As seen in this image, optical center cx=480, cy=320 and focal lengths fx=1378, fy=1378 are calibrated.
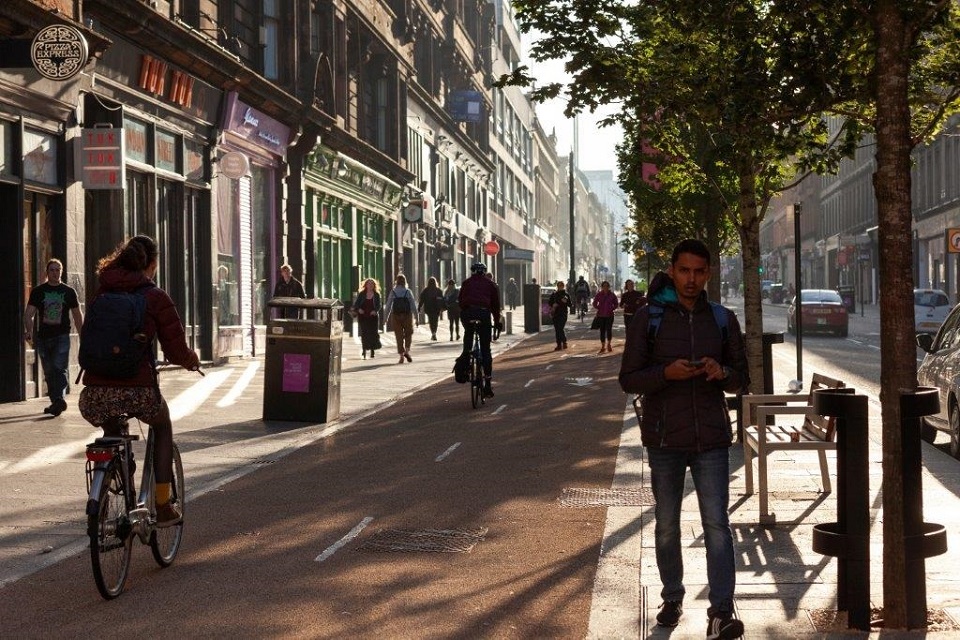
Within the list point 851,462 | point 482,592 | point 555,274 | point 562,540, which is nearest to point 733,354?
point 851,462

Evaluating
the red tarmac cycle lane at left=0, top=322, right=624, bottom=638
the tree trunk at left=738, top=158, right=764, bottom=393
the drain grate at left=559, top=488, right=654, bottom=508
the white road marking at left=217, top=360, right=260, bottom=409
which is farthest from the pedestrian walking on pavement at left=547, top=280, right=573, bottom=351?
the drain grate at left=559, top=488, right=654, bottom=508

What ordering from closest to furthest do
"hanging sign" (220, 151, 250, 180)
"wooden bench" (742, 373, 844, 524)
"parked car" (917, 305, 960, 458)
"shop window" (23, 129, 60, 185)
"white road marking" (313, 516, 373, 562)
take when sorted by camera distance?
"white road marking" (313, 516, 373, 562) < "wooden bench" (742, 373, 844, 524) < "parked car" (917, 305, 960, 458) < "shop window" (23, 129, 60, 185) < "hanging sign" (220, 151, 250, 180)

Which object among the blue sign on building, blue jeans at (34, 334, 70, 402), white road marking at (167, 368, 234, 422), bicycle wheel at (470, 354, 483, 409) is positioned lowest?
white road marking at (167, 368, 234, 422)

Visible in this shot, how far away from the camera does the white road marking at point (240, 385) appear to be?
57.5ft

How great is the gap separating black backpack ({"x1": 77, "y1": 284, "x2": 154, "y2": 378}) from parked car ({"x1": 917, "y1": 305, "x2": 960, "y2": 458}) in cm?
786

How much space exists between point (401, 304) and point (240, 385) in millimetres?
7280

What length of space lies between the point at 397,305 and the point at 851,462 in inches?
849

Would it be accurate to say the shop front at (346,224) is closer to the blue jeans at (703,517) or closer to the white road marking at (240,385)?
the white road marking at (240,385)

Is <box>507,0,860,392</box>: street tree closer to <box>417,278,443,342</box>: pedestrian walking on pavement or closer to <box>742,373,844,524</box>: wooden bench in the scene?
<box>742,373,844,524</box>: wooden bench

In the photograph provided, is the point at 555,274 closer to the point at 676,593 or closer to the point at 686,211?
the point at 686,211

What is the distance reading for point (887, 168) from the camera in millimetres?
5980

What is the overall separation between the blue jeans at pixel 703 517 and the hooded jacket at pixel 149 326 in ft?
7.96

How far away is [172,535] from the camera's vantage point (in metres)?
7.59

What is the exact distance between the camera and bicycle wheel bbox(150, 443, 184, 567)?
736cm
